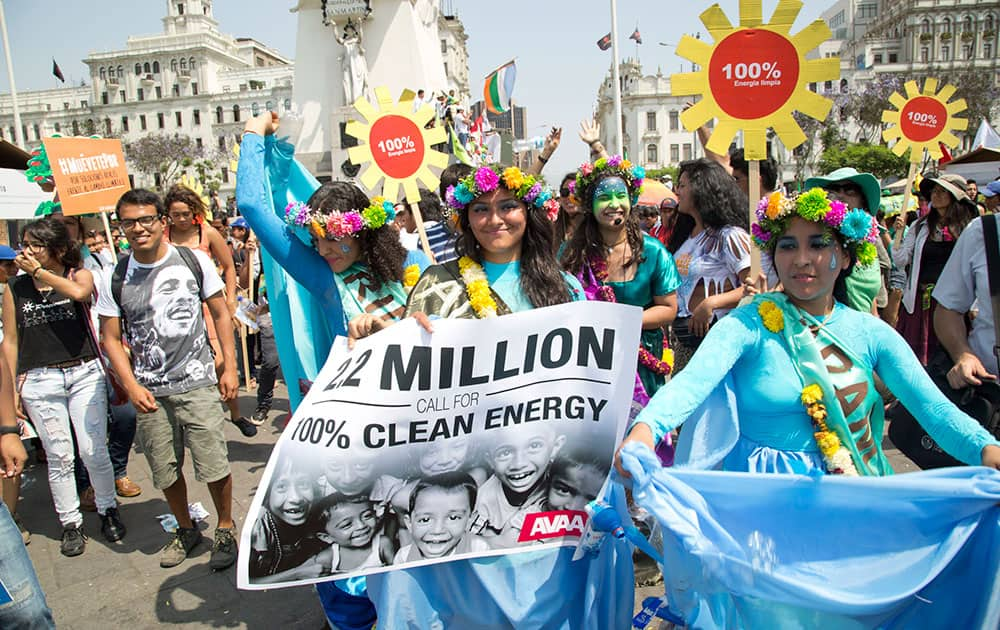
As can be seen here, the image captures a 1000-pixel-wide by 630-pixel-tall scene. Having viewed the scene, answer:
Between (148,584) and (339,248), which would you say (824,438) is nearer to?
(339,248)

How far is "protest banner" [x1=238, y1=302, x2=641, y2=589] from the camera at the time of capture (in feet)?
7.21

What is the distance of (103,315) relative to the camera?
405cm

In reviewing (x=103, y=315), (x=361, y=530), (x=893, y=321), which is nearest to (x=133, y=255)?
(x=103, y=315)

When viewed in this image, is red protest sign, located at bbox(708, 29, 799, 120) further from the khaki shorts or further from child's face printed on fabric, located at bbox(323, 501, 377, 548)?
the khaki shorts

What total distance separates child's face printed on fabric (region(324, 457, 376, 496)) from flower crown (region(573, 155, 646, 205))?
231 cm

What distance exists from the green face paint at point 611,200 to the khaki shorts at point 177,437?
98.0 inches

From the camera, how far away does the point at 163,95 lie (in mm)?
88438

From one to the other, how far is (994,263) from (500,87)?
16.7 m

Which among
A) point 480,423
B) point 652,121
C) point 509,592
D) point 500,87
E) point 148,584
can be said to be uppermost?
point 652,121

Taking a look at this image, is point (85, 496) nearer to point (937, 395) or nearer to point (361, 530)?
point (361, 530)

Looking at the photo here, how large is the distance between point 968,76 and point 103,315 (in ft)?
182

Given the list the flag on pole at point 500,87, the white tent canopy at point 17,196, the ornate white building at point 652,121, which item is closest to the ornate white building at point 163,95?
the ornate white building at point 652,121

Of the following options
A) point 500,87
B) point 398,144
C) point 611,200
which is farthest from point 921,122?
point 500,87

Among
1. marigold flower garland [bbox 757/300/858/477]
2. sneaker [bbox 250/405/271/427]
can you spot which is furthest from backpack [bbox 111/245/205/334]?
marigold flower garland [bbox 757/300/858/477]
